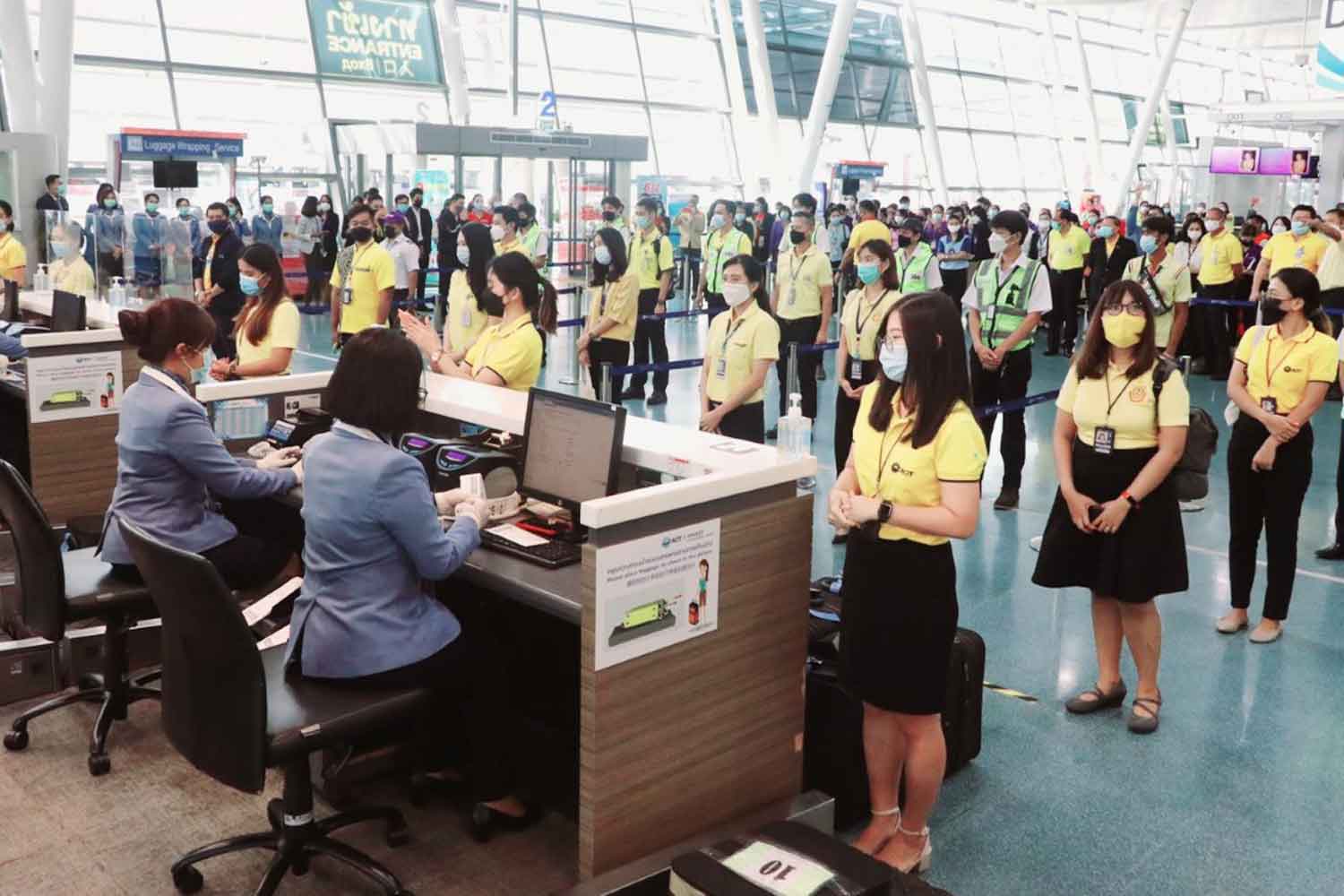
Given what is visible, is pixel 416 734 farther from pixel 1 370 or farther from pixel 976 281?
pixel 976 281

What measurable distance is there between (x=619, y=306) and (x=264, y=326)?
3.26 meters

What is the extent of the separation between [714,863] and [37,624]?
2.10 m

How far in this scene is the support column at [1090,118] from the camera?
87.7 ft

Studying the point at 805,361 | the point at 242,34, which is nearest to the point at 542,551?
the point at 805,361

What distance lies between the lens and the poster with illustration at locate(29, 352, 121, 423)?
5023mm

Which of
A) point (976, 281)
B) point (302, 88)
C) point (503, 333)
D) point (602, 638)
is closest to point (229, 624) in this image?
point (602, 638)

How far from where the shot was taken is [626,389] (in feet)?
31.0

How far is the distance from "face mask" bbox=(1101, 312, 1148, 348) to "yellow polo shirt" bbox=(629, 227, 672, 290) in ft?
21.4

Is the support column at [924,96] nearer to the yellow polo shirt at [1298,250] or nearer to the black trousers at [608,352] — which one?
the yellow polo shirt at [1298,250]

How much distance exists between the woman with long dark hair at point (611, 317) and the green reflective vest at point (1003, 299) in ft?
8.22

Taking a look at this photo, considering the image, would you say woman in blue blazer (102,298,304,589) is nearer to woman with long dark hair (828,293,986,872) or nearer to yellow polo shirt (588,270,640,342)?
woman with long dark hair (828,293,986,872)

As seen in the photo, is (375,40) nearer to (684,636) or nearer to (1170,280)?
(1170,280)

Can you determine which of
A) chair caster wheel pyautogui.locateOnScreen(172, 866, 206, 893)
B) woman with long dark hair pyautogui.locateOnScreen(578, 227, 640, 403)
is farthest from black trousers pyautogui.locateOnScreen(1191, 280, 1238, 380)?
chair caster wheel pyautogui.locateOnScreen(172, 866, 206, 893)

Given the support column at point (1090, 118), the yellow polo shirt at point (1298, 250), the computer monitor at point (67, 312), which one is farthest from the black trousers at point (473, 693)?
the support column at point (1090, 118)
